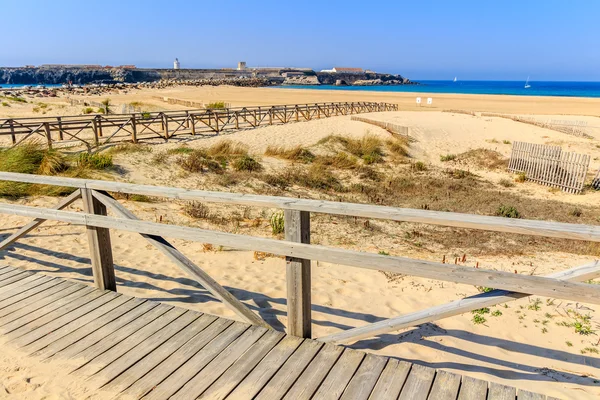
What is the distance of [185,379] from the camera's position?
114 inches

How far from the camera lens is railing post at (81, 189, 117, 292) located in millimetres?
3957

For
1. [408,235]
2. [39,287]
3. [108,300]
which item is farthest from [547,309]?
[39,287]

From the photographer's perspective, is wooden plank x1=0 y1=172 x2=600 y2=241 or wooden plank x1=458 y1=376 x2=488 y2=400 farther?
wooden plank x1=458 y1=376 x2=488 y2=400

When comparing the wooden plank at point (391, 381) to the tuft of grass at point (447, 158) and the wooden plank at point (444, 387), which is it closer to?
the wooden plank at point (444, 387)

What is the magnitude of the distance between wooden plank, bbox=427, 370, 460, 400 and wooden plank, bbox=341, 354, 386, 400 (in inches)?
14.5

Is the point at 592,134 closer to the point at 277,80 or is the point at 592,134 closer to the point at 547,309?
the point at 547,309

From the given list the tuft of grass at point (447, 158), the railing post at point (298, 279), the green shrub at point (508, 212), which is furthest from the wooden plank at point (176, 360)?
the tuft of grass at point (447, 158)

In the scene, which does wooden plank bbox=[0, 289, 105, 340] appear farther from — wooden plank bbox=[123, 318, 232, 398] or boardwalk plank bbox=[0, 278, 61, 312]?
wooden plank bbox=[123, 318, 232, 398]

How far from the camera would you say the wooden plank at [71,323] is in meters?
3.33

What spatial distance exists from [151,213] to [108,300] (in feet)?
16.2

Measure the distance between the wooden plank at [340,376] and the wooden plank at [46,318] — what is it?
8.08ft

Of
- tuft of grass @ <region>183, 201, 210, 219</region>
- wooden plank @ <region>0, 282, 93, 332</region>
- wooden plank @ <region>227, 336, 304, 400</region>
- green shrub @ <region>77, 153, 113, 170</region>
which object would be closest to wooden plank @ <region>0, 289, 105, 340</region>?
wooden plank @ <region>0, 282, 93, 332</region>

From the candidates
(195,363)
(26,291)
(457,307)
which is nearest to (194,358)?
(195,363)

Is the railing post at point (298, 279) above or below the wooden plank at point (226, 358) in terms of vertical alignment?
above
